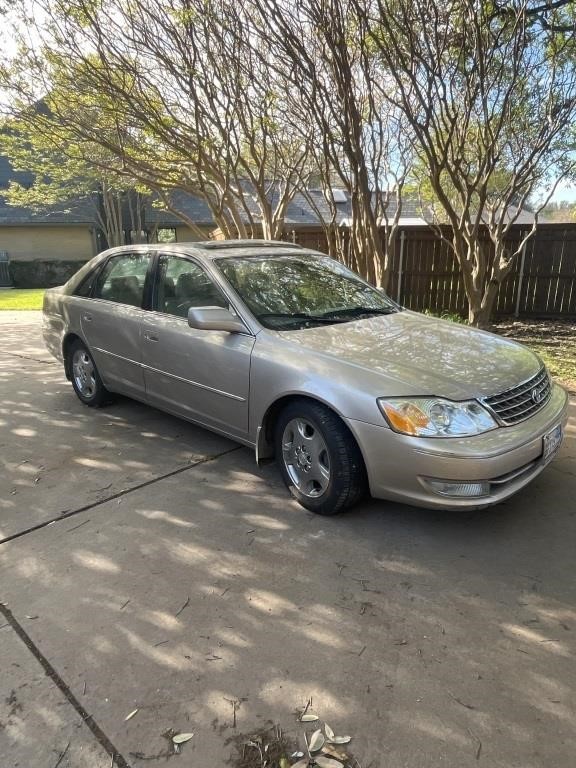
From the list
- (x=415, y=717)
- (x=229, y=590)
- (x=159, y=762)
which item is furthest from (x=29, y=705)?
(x=415, y=717)

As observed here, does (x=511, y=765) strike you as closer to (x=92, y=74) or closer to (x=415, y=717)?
(x=415, y=717)

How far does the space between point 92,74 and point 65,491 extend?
24.1 feet

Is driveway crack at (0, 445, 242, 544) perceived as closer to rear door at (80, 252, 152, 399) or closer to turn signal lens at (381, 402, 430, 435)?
rear door at (80, 252, 152, 399)

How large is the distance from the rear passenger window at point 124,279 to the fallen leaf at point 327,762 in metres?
3.62

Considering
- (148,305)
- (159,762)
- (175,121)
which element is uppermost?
(175,121)

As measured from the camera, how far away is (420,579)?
2.69 metres

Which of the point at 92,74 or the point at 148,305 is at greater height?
the point at 92,74

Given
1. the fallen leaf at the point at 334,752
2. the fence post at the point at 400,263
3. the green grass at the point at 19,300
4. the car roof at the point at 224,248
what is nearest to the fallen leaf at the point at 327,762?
the fallen leaf at the point at 334,752

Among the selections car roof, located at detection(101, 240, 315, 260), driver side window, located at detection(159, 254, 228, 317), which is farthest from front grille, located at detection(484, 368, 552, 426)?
car roof, located at detection(101, 240, 315, 260)

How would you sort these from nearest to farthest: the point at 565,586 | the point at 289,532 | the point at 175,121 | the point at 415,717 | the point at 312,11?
the point at 415,717 → the point at 565,586 → the point at 289,532 → the point at 312,11 → the point at 175,121

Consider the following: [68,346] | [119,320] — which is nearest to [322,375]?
[119,320]

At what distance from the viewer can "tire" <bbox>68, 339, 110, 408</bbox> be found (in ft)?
17.1

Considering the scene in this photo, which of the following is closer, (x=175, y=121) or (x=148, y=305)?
(x=148, y=305)

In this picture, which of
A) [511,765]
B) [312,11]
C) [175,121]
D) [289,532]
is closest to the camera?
[511,765]
